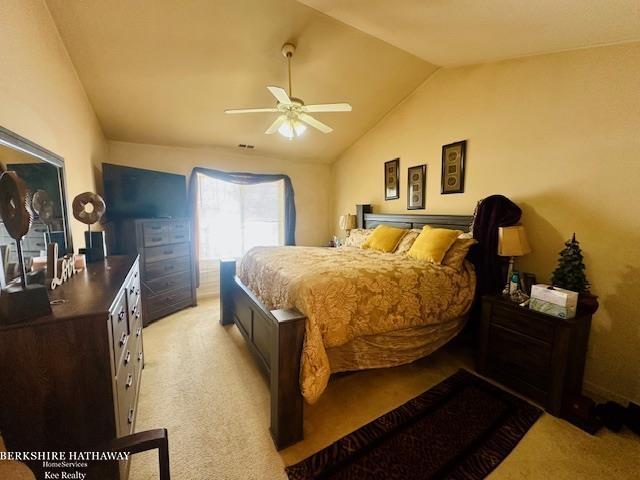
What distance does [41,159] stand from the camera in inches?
64.0

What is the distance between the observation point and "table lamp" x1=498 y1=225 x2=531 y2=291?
2191mm

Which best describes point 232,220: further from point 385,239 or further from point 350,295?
point 350,295

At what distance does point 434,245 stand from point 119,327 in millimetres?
2474

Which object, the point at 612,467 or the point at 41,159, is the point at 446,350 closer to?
the point at 612,467

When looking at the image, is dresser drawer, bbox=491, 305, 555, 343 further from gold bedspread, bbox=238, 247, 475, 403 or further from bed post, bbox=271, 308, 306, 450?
bed post, bbox=271, 308, 306, 450

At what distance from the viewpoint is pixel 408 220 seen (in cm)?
354

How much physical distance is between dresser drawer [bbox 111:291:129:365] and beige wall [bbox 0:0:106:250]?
3.43ft

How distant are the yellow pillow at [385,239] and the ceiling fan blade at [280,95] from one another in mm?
1832

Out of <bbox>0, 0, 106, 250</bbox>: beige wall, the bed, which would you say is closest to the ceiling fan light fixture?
the bed

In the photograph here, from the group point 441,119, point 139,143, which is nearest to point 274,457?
point 441,119

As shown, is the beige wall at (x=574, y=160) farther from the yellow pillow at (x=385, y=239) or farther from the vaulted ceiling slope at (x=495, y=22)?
the yellow pillow at (x=385, y=239)

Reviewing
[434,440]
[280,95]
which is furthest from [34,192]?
[434,440]

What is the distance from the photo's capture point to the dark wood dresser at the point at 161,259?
309 centimetres

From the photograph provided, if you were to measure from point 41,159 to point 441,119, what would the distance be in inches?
145
